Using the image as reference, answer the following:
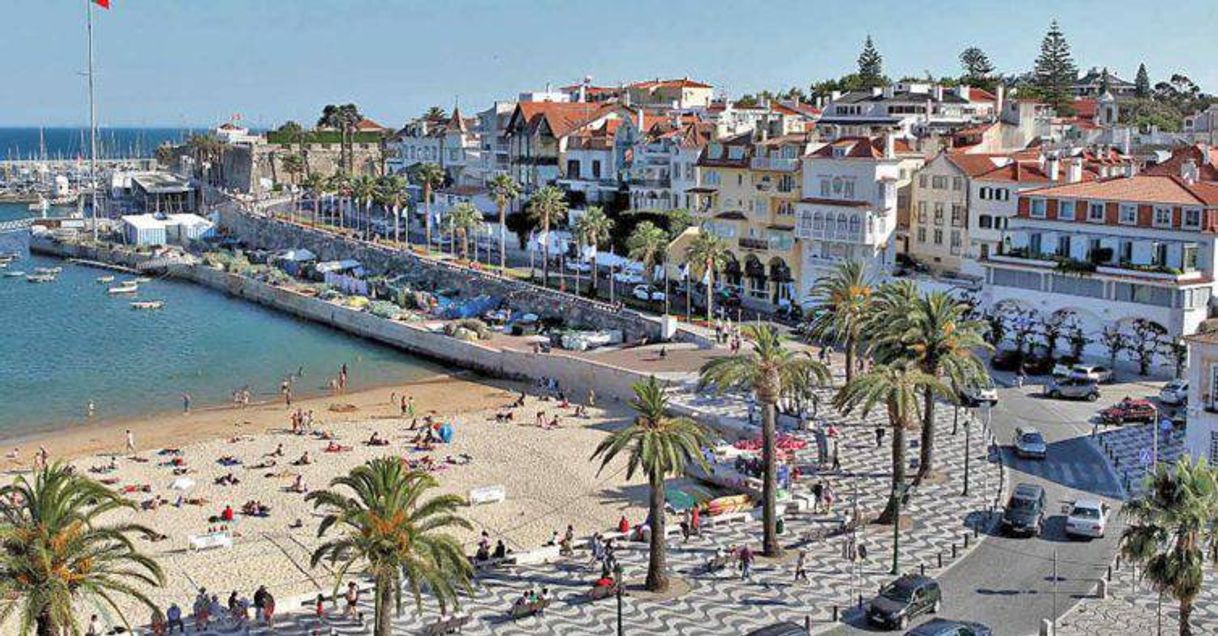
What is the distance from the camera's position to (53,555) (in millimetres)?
23469

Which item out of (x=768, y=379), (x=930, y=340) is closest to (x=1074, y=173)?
(x=930, y=340)

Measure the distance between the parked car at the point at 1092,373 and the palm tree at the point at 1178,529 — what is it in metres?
29.2

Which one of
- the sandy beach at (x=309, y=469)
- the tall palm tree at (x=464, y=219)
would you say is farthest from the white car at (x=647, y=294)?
the tall palm tree at (x=464, y=219)

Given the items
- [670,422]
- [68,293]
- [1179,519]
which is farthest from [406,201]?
[1179,519]

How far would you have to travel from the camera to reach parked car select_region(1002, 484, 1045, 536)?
3622cm

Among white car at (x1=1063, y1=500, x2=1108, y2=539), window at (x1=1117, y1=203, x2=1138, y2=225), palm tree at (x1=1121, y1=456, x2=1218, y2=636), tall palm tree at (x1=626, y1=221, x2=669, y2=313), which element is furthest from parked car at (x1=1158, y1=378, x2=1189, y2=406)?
tall palm tree at (x1=626, y1=221, x2=669, y2=313)

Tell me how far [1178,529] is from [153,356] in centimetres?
6406

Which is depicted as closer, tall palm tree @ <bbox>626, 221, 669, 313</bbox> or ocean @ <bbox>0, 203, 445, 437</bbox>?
ocean @ <bbox>0, 203, 445, 437</bbox>

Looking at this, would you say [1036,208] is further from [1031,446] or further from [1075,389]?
[1031,446]

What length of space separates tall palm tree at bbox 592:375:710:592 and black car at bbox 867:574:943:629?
18.2 ft

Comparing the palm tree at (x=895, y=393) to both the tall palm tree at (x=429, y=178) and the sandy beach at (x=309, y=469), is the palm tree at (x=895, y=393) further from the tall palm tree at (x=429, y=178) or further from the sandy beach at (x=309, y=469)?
the tall palm tree at (x=429, y=178)

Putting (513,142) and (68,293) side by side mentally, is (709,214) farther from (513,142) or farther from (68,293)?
(68,293)

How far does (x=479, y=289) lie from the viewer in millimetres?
87812

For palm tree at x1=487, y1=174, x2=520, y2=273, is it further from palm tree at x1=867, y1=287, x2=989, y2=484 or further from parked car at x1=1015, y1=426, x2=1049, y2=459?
palm tree at x1=867, y1=287, x2=989, y2=484
